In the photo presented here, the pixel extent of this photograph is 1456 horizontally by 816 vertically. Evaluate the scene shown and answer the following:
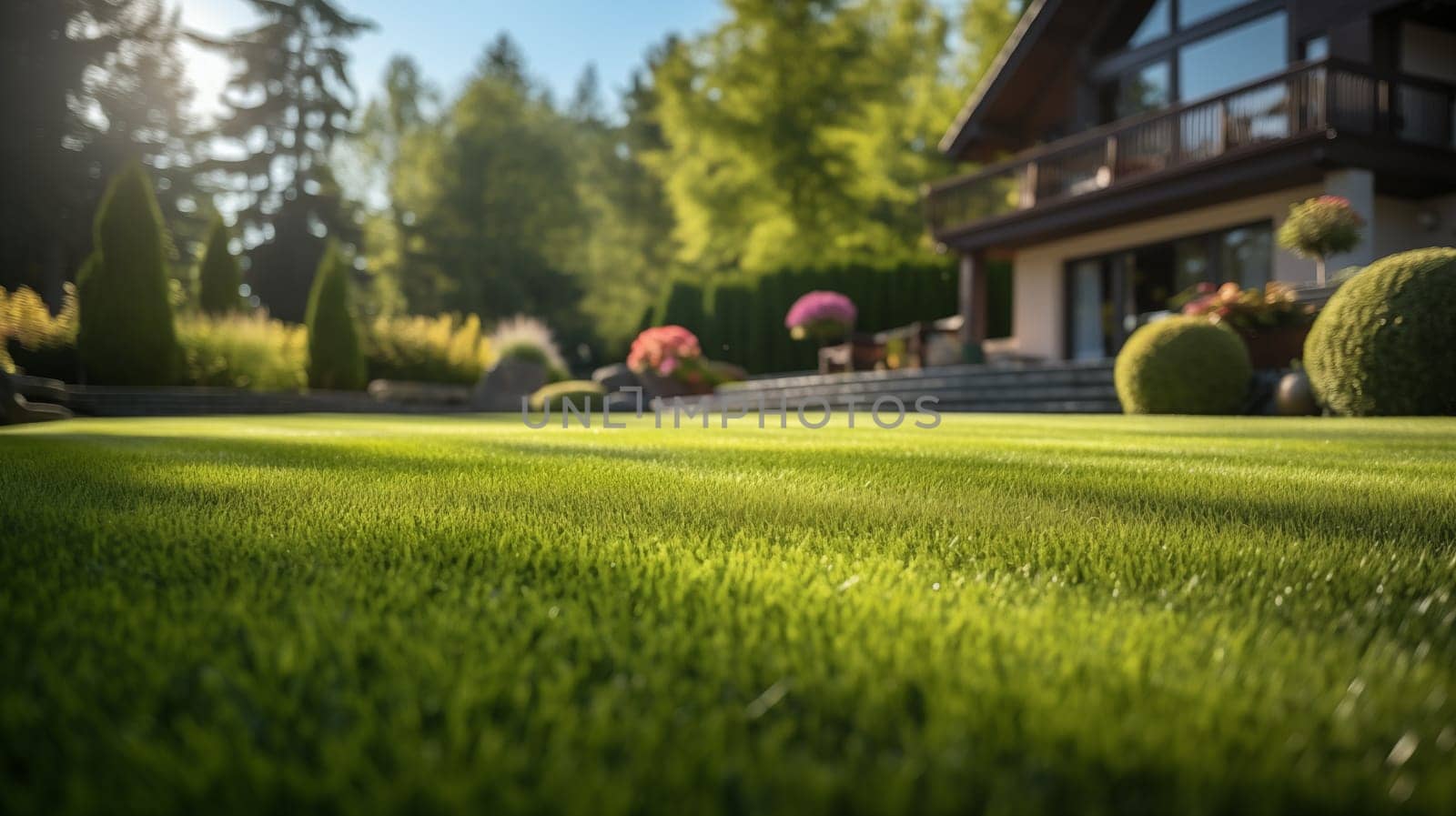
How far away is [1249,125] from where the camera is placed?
1102cm

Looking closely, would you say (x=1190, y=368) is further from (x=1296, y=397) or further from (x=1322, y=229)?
(x=1322, y=229)

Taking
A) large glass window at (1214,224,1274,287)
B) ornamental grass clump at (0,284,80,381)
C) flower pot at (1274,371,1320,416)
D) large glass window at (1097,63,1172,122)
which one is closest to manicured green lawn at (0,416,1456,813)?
flower pot at (1274,371,1320,416)

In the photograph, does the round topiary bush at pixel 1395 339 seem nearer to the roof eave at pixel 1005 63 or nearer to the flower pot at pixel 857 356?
the flower pot at pixel 857 356

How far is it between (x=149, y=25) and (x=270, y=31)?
4109mm

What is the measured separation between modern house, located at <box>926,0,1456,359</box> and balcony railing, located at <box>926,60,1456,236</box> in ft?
0.08

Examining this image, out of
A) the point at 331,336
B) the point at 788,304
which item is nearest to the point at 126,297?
the point at 331,336

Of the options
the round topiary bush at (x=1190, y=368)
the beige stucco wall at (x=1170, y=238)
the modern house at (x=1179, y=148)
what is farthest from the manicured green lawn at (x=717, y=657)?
the beige stucco wall at (x=1170, y=238)

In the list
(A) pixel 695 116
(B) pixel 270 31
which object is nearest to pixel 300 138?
(B) pixel 270 31

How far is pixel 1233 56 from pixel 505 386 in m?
12.3

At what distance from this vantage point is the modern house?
399 inches

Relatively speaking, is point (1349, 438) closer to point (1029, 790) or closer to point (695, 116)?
point (1029, 790)

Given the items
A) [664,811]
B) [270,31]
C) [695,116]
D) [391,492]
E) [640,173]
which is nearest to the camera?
[664,811]

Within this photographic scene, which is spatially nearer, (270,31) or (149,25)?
(149,25)

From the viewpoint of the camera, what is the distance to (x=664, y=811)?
53 centimetres
